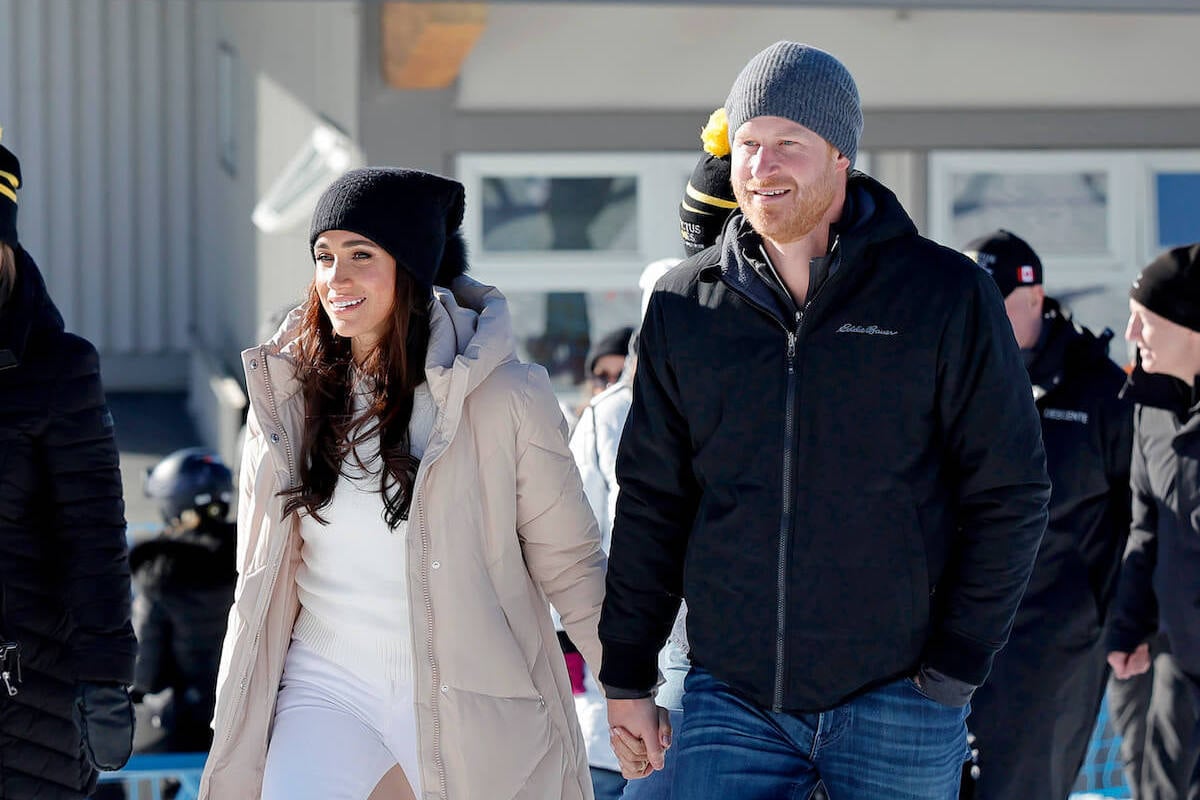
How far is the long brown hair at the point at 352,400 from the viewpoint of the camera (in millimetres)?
3469

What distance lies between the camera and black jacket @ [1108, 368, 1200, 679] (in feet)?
16.1

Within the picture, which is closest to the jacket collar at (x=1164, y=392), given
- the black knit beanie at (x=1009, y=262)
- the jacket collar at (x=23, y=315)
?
the black knit beanie at (x=1009, y=262)

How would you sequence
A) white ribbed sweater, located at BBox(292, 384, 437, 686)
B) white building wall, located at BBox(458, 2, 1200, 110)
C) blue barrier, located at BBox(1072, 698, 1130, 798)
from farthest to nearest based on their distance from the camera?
white building wall, located at BBox(458, 2, 1200, 110)
blue barrier, located at BBox(1072, 698, 1130, 798)
white ribbed sweater, located at BBox(292, 384, 437, 686)

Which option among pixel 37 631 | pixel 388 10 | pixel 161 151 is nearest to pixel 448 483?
pixel 37 631

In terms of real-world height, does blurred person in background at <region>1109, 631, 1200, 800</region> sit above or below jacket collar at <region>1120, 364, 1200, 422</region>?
below

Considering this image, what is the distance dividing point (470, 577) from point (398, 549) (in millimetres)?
155

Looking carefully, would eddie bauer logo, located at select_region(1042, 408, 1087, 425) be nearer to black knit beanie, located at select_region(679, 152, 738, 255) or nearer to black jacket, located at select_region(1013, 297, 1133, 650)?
black jacket, located at select_region(1013, 297, 1133, 650)

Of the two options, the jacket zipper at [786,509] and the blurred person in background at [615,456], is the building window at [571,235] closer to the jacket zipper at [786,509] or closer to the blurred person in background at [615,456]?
the blurred person in background at [615,456]

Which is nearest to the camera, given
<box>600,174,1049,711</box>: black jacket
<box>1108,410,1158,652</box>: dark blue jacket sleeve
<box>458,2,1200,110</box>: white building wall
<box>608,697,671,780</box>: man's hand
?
<box>600,174,1049,711</box>: black jacket

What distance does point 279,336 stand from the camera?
143 inches

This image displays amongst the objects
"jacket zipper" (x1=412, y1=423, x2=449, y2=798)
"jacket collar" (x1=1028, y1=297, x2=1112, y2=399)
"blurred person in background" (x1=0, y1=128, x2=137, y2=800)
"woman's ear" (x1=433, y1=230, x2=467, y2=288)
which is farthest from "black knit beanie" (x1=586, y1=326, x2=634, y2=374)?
"jacket zipper" (x1=412, y1=423, x2=449, y2=798)

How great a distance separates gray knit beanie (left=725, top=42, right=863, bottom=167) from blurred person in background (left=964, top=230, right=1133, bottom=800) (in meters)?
1.95

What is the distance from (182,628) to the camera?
5.61m

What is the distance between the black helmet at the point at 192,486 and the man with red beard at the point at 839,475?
3142 mm
